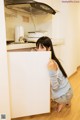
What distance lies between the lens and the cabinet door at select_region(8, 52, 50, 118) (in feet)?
6.00

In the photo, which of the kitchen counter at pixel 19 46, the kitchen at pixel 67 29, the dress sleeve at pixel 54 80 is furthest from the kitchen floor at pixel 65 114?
the kitchen at pixel 67 29

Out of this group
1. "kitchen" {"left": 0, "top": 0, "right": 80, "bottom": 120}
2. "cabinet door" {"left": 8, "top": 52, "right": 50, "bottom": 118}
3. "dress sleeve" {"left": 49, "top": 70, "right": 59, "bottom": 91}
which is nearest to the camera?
"cabinet door" {"left": 8, "top": 52, "right": 50, "bottom": 118}

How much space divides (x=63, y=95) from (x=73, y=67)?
2.05 metres

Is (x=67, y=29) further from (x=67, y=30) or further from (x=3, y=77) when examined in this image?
(x=3, y=77)

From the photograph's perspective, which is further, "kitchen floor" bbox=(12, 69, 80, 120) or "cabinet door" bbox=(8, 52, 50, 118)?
"kitchen floor" bbox=(12, 69, 80, 120)

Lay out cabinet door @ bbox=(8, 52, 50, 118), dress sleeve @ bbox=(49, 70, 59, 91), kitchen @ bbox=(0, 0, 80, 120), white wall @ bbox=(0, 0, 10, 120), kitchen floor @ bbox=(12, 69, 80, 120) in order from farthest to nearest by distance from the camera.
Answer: kitchen @ bbox=(0, 0, 80, 120) < kitchen floor @ bbox=(12, 69, 80, 120) < dress sleeve @ bbox=(49, 70, 59, 91) < cabinet door @ bbox=(8, 52, 50, 118) < white wall @ bbox=(0, 0, 10, 120)

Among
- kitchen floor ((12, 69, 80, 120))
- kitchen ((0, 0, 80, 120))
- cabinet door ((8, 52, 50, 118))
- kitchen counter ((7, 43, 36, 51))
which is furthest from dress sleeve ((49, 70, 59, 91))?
kitchen ((0, 0, 80, 120))

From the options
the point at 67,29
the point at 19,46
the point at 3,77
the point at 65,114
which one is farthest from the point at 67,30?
the point at 3,77

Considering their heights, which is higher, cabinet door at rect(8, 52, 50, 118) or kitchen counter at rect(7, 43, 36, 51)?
kitchen counter at rect(7, 43, 36, 51)

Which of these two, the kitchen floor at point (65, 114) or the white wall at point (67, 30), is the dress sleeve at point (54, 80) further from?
the white wall at point (67, 30)

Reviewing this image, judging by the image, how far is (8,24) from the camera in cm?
244

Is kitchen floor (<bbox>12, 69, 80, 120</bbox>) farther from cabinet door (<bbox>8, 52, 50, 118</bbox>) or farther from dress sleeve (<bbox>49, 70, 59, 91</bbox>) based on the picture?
dress sleeve (<bbox>49, 70, 59, 91</bbox>)

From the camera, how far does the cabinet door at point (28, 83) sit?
183cm

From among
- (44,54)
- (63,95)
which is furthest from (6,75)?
(63,95)
